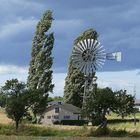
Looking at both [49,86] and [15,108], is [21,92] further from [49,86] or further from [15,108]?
[49,86]

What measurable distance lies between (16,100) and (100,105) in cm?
1350

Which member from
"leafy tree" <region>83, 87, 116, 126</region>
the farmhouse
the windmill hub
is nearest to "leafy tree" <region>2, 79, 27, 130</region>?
"leafy tree" <region>83, 87, 116, 126</region>

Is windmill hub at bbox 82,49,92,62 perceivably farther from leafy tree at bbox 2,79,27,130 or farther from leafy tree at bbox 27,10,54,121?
leafy tree at bbox 2,79,27,130

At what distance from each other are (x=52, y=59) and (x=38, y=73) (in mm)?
4338

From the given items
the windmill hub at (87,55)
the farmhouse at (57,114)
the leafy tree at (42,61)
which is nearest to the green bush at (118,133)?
the leafy tree at (42,61)

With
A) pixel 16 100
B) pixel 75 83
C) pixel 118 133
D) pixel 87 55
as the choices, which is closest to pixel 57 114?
pixel 75 83

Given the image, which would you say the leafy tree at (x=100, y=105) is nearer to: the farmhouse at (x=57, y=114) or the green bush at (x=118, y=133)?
the green bush at (x=118, y=133)

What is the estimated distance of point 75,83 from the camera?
125 metres

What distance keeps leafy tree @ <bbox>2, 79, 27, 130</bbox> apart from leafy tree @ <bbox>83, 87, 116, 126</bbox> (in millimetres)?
10181

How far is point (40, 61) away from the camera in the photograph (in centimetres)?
10912

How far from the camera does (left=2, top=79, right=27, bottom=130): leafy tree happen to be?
7875 cm

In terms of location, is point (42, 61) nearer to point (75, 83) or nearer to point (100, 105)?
point (75, 83)

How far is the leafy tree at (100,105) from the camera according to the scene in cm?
7781

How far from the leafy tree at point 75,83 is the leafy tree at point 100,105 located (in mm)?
43488
